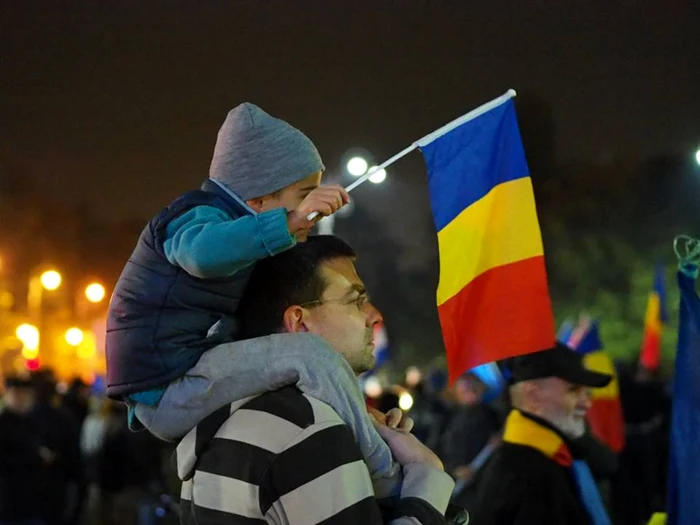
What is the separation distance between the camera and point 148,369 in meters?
2.81

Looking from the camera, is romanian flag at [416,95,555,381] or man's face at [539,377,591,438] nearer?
romanian flag at [416,95,555,381]

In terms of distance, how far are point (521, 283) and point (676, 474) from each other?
3.56ft

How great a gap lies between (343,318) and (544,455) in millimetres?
2188

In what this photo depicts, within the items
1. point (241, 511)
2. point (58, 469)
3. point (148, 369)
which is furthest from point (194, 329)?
point (58, 469)

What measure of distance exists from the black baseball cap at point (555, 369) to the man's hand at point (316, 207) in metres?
2.65

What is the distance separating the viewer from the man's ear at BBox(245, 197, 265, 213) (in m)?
3.03

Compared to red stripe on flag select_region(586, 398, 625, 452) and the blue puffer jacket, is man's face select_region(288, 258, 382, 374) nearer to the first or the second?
the blue puffer jacket

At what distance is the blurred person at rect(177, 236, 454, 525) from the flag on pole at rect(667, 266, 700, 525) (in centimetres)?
189

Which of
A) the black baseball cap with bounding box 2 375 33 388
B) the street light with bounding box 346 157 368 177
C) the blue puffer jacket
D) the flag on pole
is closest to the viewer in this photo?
the blue puffer jacket

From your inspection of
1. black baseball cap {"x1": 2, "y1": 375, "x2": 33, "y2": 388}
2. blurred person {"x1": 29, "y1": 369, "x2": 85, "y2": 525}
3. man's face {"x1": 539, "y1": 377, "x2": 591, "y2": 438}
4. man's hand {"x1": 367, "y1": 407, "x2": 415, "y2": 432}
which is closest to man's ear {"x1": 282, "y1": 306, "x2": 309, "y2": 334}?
man's hand {"x1": 367, "y1": 407, "x2": 415, "y2": 432}

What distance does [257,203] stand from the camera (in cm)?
304

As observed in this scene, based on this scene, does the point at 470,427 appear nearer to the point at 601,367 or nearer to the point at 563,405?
the point at 601,367

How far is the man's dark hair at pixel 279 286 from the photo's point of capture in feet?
9.73

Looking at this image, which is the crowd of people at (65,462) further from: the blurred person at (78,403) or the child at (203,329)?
the child at (203,329)
